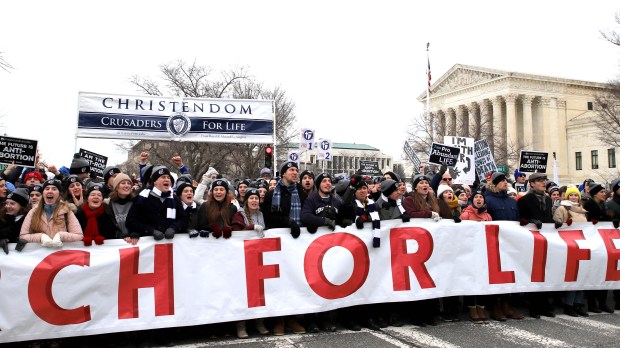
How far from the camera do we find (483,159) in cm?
1275

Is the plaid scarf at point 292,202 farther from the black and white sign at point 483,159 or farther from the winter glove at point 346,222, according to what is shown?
the black and white sign at point 483,159

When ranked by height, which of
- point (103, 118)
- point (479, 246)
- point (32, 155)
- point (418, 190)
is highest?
point (103, 118)

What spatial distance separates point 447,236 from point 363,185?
127 cm

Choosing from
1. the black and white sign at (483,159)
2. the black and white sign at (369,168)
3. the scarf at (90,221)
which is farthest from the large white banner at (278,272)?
the black and white sign at (369,168)

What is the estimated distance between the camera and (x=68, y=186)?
6312mm

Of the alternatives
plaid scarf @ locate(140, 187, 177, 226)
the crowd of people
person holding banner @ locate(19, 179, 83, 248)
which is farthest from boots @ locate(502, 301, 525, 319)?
person holding banner @ locate(19, 179, 83, 248)

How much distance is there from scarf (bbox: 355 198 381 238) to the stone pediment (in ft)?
239

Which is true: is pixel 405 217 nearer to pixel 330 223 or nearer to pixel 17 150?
pixel 330 223

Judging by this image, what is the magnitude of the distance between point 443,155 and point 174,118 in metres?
5.83

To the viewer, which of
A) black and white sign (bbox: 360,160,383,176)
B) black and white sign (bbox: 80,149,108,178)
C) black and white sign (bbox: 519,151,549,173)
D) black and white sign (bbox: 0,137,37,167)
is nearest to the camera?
black and white sign (bbox: 0,137,37,167)

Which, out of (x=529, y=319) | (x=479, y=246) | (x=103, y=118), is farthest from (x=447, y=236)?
(x=103, y=118)

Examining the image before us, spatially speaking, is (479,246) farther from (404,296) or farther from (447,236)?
(404,296)

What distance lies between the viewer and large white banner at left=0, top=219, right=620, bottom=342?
538 centimetres

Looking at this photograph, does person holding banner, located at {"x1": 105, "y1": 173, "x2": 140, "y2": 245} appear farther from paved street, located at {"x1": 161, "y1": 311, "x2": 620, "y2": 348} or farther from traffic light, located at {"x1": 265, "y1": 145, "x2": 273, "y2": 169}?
traffic light, located at {"x1": 265, "y1": 145, "x2": 273, "y2": 169}
